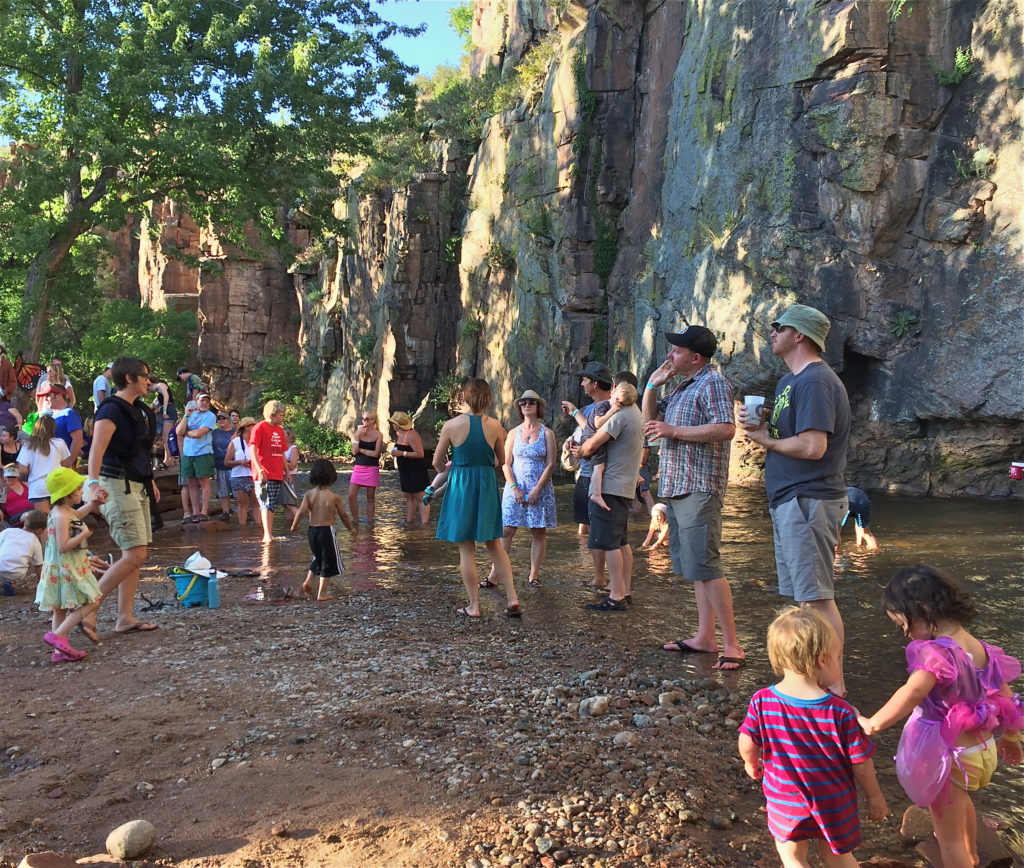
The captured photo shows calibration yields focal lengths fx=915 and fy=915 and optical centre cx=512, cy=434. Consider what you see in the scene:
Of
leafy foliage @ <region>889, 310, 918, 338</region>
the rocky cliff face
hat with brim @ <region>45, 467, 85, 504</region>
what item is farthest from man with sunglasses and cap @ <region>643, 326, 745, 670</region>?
leafy foliage @ <region>889, 310, 918, 338</region>

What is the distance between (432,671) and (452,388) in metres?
23.8

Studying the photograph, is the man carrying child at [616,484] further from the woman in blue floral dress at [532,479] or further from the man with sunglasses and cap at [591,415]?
the woman in blue floral dress at [532,479]

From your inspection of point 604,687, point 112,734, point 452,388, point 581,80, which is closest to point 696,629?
point 604,687

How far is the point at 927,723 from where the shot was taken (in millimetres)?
3219

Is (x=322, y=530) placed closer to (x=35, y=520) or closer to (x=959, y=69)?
(x=35, y=520)

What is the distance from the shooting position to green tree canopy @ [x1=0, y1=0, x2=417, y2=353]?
1891 cm

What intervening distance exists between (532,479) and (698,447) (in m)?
3.01

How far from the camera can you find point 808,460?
189 inches

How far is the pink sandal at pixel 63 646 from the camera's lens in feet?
19.8

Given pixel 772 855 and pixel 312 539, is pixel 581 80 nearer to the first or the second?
pixel 312 539

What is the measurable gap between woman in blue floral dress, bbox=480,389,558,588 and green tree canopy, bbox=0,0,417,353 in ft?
43.7

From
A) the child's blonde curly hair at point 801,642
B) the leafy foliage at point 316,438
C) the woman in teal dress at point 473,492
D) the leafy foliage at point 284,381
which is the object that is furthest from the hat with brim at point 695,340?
the leafy foliage at point 284,381

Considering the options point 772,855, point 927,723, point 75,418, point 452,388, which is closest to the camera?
point 927,723

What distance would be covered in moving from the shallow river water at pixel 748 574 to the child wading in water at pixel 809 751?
1.13m
